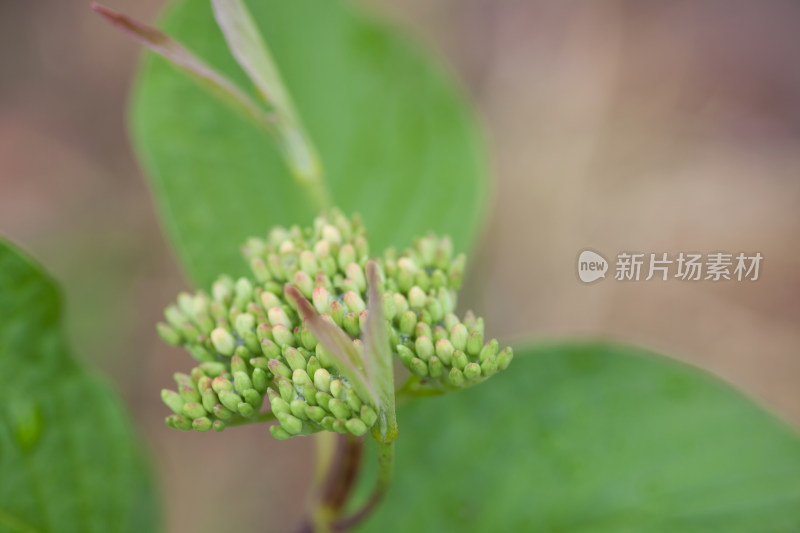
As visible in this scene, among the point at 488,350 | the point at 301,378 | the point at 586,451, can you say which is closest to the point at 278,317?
the point at 301,378

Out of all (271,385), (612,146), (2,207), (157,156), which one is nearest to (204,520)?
(2,207)

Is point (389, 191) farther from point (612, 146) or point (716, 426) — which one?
point (612, 146)

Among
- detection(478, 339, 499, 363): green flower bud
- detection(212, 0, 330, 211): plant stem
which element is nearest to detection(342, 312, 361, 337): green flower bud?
detection(478, 339, 499, 363): green flower bud

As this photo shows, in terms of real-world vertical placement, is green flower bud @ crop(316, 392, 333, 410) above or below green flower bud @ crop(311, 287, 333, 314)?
below

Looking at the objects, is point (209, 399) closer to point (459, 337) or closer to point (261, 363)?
point (261, 363)

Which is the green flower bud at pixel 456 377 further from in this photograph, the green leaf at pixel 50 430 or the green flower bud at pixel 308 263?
the green leaf at pixel 50 430

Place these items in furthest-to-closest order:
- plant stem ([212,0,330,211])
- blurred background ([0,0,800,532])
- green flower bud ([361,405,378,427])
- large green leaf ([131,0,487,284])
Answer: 1. blurred background ([0,0,800,532])
2. large green leaf ([131,0,487,284])
3. plant stem ([212,0,330,211])
4. green flower bud ([361,405,378,427])

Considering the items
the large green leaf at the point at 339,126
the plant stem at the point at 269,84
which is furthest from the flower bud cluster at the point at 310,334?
the large green leaf at the point at 339,126

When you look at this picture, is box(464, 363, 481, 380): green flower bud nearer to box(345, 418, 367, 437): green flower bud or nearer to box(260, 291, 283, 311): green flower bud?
box(345, 418, 367, 437): green flower bud

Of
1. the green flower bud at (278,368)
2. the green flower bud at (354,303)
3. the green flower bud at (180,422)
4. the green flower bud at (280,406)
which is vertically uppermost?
the green flower bud at (354,303)
